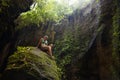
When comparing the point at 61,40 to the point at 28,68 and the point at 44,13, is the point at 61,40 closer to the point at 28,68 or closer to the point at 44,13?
the point at 44,13

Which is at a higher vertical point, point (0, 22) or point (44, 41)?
point (0, 22)

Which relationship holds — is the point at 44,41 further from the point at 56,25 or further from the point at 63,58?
the point at 56,25

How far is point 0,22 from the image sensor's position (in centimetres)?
1016

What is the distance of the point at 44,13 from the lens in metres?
12.6

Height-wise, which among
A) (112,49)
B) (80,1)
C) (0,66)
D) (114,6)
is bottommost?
(0,66)

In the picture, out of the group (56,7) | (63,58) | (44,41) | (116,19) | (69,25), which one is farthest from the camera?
(56,7)

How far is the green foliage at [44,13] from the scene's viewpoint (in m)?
12.3

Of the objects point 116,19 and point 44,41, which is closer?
point 116,19

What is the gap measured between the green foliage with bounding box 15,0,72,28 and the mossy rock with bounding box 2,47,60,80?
505 centimetres

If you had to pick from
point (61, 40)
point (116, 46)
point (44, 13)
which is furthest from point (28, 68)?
point (44, 13)

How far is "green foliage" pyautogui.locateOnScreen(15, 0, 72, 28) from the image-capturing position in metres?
12.3

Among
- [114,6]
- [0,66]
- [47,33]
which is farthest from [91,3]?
[0,66]

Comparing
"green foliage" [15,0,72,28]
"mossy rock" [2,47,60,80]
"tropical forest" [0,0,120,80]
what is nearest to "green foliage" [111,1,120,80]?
"tropical forest" [0,0,120,80]

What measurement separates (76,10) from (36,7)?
230 cm
